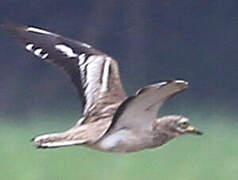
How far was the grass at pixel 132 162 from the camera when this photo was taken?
4910 mm

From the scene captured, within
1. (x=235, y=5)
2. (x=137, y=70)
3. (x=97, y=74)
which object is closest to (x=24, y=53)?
(x=137, y=70)

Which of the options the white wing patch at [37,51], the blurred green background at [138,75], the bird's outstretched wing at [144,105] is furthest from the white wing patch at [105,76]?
the blurred green background at [138,75]

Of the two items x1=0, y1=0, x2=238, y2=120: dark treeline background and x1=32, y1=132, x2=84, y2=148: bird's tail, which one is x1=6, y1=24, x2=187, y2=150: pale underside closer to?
x1=32, y1=132, x2=84, y2=148: bird's tail

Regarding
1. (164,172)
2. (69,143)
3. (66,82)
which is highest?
(69,143)

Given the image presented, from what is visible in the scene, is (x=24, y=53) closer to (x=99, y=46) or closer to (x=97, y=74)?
(x=99, y=46)

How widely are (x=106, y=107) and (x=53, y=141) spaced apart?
0.23m

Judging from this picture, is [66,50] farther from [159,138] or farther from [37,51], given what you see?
[159,138]

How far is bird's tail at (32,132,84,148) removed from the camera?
280 centimetres

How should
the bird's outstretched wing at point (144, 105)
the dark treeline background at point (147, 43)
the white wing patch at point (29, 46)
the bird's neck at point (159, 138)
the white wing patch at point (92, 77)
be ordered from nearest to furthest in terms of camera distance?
1. the bird's outstretched wing at point (144, 105)
2. the bird's neck at point (159, 138)
3. the white wing patch at point (92, 77)
4. the white wing patch at point (29, 46)
5. the dark treeline background at point (147, 43)

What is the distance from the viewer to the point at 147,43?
4945 millimetres

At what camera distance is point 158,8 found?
4.91 m

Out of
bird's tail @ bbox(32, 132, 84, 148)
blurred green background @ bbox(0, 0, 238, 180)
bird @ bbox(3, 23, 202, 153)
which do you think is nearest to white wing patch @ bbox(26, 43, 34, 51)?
bird @ bbox(3, 23, 202, 153)

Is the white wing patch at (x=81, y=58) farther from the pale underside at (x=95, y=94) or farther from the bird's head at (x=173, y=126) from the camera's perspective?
the bird's head at (x=173, y=126)

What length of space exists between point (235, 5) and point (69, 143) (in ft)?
7.03
